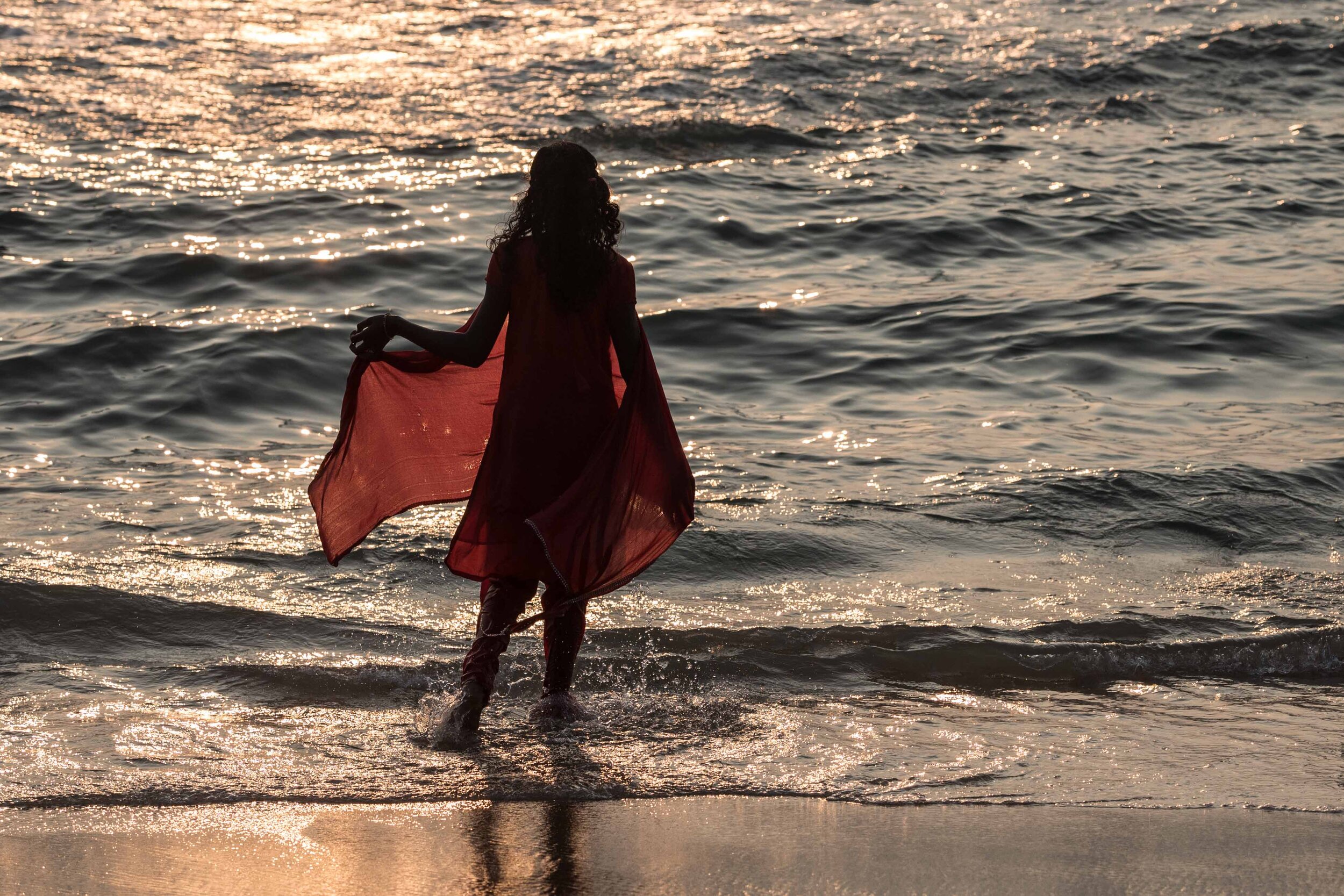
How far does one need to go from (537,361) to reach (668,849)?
5.10 feet

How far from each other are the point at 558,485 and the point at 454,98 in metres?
14.3

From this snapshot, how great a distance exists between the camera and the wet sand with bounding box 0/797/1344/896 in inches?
146

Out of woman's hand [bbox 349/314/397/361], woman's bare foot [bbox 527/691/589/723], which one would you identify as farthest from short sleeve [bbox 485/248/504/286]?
woman's bare foot [bbox 527/691/589/723]

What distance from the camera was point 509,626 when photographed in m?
4.80

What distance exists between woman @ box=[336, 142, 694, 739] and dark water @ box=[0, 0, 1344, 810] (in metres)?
0.56

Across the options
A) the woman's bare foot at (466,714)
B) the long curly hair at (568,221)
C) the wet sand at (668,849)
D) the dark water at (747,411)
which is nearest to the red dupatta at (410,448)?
the long curly hair at (568,221)

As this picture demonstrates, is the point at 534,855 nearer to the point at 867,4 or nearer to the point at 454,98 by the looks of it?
the point at 454,98

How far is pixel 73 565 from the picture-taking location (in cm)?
652

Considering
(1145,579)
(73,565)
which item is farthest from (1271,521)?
(73,565)

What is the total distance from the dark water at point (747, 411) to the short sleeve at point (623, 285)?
1438 mm

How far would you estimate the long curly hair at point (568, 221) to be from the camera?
4.46m

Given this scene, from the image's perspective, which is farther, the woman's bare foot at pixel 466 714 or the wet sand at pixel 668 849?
the woman's bare foot at pixel 466 714

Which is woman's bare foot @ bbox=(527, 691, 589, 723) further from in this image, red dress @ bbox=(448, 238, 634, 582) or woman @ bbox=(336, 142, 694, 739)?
red dress @ bbox=(448, 238, 634, 582)

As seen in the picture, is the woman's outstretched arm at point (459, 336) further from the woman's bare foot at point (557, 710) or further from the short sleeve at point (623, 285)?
the woman's bare foot at point (557, 710)
